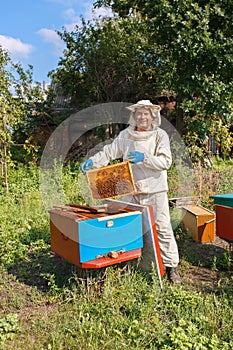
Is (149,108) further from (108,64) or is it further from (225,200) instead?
(108,64)

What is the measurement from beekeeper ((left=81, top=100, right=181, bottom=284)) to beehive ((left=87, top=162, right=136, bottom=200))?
0.56 ft

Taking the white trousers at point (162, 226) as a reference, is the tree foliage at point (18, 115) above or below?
above

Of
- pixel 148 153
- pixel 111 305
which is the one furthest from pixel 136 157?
pixel 111 305

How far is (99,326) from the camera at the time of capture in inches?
92.0

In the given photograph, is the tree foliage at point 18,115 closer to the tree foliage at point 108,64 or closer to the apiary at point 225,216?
the tree foliage at point 108,64

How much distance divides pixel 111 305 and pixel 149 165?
3.52 feet

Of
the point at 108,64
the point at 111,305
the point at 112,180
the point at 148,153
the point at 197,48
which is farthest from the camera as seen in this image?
the point at 108,64

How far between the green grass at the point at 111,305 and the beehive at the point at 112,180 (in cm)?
58

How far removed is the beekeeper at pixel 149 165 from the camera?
299 cm

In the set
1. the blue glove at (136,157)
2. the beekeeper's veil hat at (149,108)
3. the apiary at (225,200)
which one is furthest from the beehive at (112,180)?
the apiary at (225,200)

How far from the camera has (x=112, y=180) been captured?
2832 millimetres

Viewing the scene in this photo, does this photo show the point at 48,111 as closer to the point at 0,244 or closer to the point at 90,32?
the point at 90,32

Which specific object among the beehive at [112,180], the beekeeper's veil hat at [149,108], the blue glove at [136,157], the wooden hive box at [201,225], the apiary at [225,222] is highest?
the beekeeper's veil hat at [149,108]

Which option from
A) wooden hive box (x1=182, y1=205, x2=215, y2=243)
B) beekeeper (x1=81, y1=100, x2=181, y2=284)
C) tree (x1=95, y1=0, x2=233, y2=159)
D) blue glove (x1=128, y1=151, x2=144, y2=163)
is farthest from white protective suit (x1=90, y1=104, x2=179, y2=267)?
tree (x1=95, y1=0, x2=233, y2=159)
